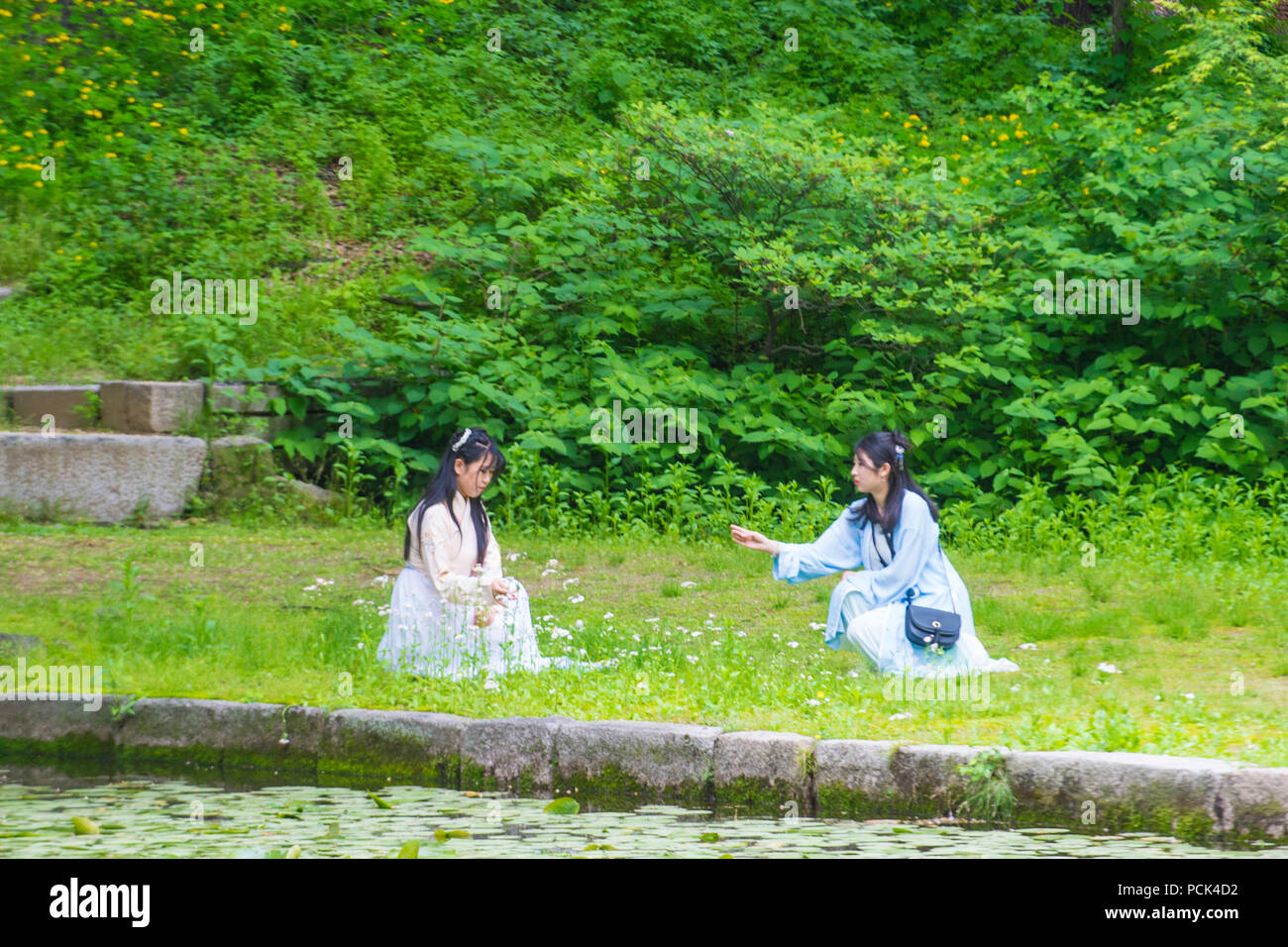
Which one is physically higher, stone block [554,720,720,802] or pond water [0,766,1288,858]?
stone block [554,720,720,802]

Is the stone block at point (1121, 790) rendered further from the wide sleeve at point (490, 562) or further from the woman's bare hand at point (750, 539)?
the wide sleeve at point (490, 562)

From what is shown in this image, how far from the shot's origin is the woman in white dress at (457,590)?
6.71 m

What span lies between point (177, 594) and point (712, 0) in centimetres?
1406

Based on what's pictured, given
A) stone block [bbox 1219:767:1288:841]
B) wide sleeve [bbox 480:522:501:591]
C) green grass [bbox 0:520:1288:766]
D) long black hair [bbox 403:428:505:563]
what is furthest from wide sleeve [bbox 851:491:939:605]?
stone block [bbox 1219:767:1288:841]

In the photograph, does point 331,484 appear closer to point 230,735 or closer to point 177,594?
point 177,594

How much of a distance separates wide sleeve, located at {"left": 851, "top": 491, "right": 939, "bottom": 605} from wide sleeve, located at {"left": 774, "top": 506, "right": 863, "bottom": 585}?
0.31 metres

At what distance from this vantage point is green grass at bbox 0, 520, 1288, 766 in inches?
224

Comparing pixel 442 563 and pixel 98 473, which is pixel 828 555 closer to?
pixel 442 563

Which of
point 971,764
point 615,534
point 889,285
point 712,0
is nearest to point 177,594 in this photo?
point 615,534

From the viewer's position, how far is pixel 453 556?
686cm

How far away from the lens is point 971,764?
487cm

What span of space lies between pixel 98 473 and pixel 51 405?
978 millimetres

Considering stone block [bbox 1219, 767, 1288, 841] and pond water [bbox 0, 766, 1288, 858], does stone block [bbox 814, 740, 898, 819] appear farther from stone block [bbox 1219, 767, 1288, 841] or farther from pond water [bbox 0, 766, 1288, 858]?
stone block [bbox 1219, 767, 1288, 841]

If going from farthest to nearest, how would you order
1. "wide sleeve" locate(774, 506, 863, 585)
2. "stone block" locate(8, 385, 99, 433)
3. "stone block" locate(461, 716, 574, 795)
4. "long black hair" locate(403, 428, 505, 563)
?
1. "stone block" locate(8, 385, 99, 433)
2. "wide sleeve" locate(774, 506, 863, 585)
3. "long black hair" locate(403, 428, 505, 563)
4. "stone block" locate(461, 716, 574, 795)
